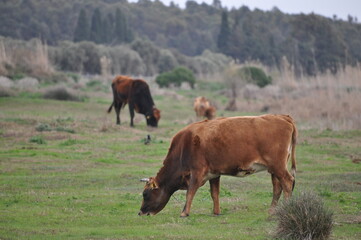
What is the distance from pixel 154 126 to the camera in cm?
3209

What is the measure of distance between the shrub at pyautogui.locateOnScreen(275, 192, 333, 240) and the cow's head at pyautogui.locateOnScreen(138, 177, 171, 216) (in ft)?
10.0

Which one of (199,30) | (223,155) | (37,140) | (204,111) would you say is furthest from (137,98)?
(199,30)

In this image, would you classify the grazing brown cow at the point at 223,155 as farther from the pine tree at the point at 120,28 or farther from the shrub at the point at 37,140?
the pine tree at the point at 120,28

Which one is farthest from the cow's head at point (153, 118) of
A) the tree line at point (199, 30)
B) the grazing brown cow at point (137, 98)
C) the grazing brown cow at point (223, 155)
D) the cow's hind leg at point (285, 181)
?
the tree line at point (199, 30)

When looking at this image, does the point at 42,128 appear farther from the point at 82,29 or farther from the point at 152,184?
the point at 82,29

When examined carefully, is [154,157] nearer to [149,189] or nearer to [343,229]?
[149,189]

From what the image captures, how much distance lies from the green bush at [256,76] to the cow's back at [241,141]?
4360cm

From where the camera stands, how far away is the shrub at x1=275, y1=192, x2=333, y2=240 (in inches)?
397

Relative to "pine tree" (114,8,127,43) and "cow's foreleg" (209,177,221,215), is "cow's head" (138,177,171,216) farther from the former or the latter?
"pine tree" (114,8,127,43)

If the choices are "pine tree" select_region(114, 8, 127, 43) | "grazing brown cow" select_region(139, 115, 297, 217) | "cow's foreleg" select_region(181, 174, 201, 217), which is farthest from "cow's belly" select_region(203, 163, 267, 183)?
"pine tree" select_region(114, 8, 127, 43)

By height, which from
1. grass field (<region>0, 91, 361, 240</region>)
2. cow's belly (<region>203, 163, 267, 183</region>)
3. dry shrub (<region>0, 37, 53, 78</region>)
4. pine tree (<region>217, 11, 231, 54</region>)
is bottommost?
grass field (<region>0, 91, 361, 240</region>)

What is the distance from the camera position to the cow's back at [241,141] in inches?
491

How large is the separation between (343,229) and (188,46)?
122133 mm

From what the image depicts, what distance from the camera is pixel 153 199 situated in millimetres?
12828
